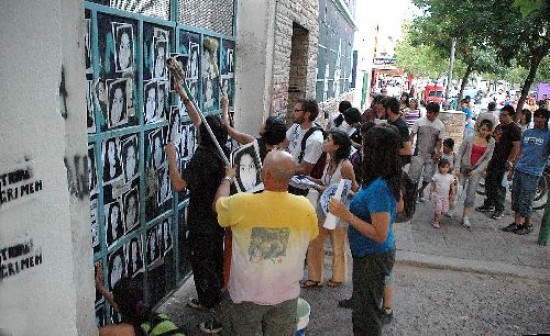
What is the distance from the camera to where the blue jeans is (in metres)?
6.96

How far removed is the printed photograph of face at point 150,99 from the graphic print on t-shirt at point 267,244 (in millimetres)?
1582

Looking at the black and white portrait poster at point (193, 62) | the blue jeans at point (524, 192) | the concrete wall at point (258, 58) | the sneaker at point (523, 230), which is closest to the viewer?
the black and white portrait poster at point (193, 62)

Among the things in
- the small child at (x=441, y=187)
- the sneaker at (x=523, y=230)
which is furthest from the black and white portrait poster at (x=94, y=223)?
the sneaker at (x=523, y=230)

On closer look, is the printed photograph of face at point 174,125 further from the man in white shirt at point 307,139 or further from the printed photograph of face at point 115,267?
the man in white shirt at point 307,139

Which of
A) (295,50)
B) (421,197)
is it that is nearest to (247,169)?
(295,50)

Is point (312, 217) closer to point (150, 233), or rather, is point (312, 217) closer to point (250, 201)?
point (250, 201)

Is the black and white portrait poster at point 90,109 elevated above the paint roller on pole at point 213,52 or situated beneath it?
situated beneath

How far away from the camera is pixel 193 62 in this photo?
441cm

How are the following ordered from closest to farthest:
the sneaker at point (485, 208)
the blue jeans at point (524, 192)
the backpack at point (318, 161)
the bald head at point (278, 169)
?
the bald head at point (278, 169)
the backpack at point (318, 161)
the blue jeans at point (524, 192)
the sneaker at point (485, 208)

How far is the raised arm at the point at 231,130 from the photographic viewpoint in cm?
452

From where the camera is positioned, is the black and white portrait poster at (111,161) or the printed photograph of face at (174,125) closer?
the black and white portrait poster at (111,161)

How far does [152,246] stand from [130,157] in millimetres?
916

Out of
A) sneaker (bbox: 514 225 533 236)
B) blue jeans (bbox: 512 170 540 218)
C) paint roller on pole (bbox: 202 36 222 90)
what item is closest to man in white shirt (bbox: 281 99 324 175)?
paint roller on pole (bbox: 202 36 222 90)

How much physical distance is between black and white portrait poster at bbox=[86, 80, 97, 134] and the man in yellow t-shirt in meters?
1.02
